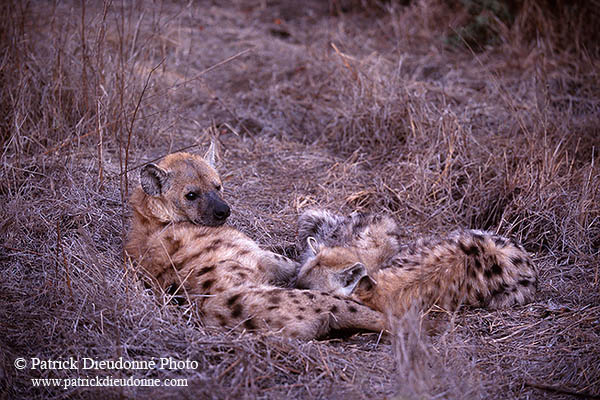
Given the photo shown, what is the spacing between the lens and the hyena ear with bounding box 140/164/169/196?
3529mm

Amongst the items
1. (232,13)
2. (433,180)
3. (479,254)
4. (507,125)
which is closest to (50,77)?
(433,180)

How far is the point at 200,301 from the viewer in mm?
2980

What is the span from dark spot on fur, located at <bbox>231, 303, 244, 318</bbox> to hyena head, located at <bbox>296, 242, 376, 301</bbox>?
0.50m

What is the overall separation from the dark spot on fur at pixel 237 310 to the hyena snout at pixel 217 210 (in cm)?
90

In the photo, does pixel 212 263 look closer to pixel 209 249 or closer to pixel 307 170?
pixel 209 249

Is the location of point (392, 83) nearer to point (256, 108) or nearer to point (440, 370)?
point (256, 108)

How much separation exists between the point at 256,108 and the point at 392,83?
1630mm

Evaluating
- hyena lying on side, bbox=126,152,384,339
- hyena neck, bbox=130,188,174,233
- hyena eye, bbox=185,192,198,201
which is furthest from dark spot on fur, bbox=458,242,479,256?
hyena neck, bbox=130,188,174,233

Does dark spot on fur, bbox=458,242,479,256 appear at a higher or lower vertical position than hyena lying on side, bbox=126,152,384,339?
higher

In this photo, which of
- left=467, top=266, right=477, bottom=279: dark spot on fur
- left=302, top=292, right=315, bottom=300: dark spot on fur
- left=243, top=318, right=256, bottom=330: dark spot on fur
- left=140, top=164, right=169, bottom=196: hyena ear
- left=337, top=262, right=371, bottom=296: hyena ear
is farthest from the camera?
left=140, top=164, right=169, bottom=196: hyena ear

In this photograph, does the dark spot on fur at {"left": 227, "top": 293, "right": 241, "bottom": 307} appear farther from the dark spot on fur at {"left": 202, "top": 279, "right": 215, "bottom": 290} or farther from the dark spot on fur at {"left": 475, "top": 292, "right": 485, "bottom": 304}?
the dark spot on fur at {"left": 475, "top": 292, "right": 485, "bottom": 304}

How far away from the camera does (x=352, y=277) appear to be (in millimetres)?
3105

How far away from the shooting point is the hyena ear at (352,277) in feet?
10.1

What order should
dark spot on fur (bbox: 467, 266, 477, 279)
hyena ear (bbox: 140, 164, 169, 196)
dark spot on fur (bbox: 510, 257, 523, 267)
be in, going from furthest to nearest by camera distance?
1. hyena ear (bbox: 140, 164, 169, 196)
2. dark spot on fur (bbox: 510, 257, 523, 267)
3. dark spot on fur (bbox: 467, 266, 477, 279)
